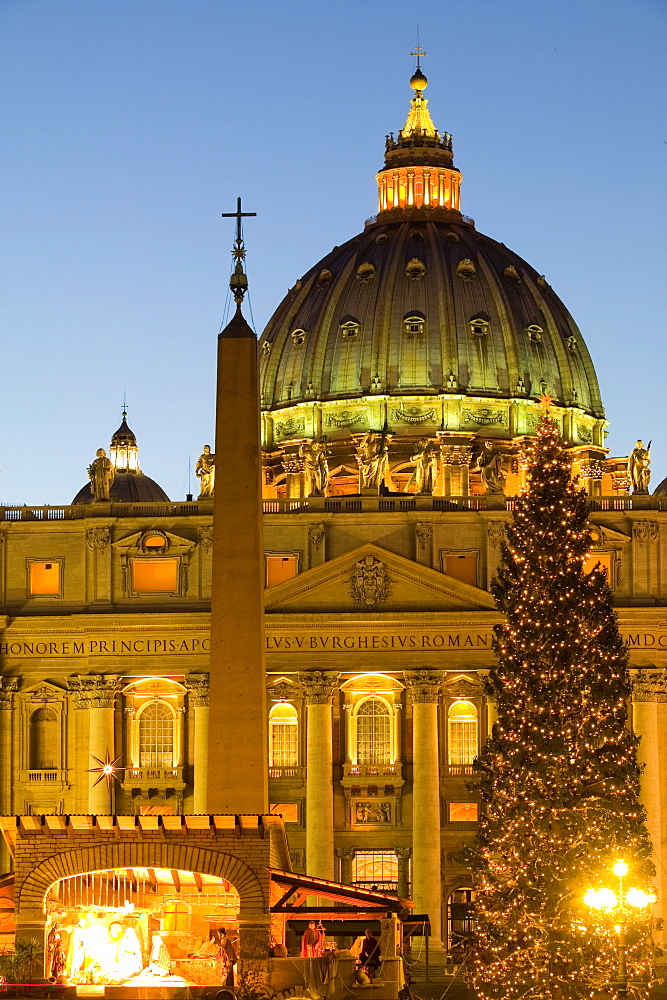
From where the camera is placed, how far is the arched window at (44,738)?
98.4m

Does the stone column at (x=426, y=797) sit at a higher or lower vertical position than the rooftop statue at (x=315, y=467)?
lower

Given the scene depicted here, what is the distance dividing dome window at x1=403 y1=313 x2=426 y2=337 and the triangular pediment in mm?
32128

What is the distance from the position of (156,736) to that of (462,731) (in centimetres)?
1100

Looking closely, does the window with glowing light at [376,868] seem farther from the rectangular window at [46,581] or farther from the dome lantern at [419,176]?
the dome lantern at [419,176]

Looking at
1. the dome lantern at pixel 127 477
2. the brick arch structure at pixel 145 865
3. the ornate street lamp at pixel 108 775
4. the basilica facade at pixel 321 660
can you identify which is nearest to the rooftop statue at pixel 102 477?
the basilica facade at pixel 321 660

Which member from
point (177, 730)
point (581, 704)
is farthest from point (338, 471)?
point (581, 704)

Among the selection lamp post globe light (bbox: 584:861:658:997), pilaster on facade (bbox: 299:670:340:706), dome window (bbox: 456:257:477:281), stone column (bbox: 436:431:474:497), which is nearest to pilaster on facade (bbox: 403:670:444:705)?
pilaster on facade (bbox: 299:670:340:706)

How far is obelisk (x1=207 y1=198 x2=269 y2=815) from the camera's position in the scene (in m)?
54.4

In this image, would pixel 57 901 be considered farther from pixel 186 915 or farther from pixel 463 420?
pixel 463 420

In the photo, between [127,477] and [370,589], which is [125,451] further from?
[370,589]

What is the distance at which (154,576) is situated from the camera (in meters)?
99.2

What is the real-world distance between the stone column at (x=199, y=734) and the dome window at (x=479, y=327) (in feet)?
113

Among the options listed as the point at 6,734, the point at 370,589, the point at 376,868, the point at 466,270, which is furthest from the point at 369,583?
the point at 466,270

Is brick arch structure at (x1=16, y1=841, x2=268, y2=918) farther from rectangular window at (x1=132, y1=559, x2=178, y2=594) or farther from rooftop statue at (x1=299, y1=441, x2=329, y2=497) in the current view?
rooftop statue at (x1=299, y1=441, x2=329, y2=497)
